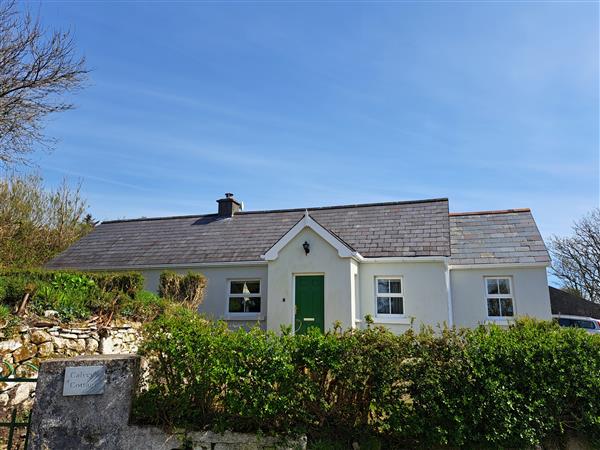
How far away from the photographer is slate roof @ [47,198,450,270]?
617 inches

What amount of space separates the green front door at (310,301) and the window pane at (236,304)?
2970mm

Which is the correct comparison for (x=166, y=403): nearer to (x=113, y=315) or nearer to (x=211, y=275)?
(x=113, y=315)

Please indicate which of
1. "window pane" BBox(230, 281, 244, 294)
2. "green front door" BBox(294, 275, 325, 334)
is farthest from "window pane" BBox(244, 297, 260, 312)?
"green front door" BBox(294, 275, 325, 334)

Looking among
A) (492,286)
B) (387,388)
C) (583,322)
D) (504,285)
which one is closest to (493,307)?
(492,286)

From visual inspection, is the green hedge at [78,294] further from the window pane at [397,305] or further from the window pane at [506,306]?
the window pane at [506,306]

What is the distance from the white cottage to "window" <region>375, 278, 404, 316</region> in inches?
1.4

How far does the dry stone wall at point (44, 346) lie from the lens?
700 centimetres

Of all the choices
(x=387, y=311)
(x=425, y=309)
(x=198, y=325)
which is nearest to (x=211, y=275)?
(x=387, y=311)

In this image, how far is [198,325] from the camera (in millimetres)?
5824

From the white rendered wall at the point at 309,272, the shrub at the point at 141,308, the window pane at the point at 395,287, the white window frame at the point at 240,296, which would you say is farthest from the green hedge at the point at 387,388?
the white window frame at the point at 240,296

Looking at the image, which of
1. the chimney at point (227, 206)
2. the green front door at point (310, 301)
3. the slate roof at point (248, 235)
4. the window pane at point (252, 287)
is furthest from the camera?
the chimney at point (227, 206)

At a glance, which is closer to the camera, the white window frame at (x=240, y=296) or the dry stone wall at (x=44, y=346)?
the dry stone wall at (x=44, y=346)

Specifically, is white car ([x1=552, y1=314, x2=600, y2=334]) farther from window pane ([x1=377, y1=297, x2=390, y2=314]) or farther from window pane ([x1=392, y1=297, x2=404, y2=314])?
window pane ([x1=377, y1=297, x2=390, y2=314])

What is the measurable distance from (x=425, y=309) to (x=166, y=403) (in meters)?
11.0
